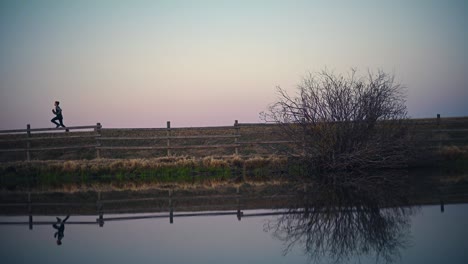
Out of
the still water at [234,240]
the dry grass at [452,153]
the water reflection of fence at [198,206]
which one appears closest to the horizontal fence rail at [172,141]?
the dry grass at [452,153]

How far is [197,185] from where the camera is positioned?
14930 mm

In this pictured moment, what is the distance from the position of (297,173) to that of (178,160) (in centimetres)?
512

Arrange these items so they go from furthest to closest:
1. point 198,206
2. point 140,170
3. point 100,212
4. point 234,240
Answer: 1. point 140,170
2. point 198,206
3. point 100,212
4. point 234,240

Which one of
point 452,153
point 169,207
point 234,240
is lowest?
point 234,240

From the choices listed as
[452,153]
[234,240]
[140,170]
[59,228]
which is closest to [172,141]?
[140,170]

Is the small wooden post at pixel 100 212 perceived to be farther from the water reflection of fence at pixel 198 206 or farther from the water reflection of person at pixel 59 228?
the water reflection of person at pixel 59 228

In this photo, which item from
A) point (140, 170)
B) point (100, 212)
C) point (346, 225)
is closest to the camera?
point (346, 225)

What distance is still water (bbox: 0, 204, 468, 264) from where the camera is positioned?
20.3 feet

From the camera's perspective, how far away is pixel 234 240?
289 inches

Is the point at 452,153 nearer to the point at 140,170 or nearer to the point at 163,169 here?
the point at 163,169

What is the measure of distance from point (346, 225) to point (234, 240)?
1.86m

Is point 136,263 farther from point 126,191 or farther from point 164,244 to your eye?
point 126,191

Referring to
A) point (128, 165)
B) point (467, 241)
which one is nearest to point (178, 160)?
point (128, 165)

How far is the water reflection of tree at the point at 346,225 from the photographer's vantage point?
634cm
